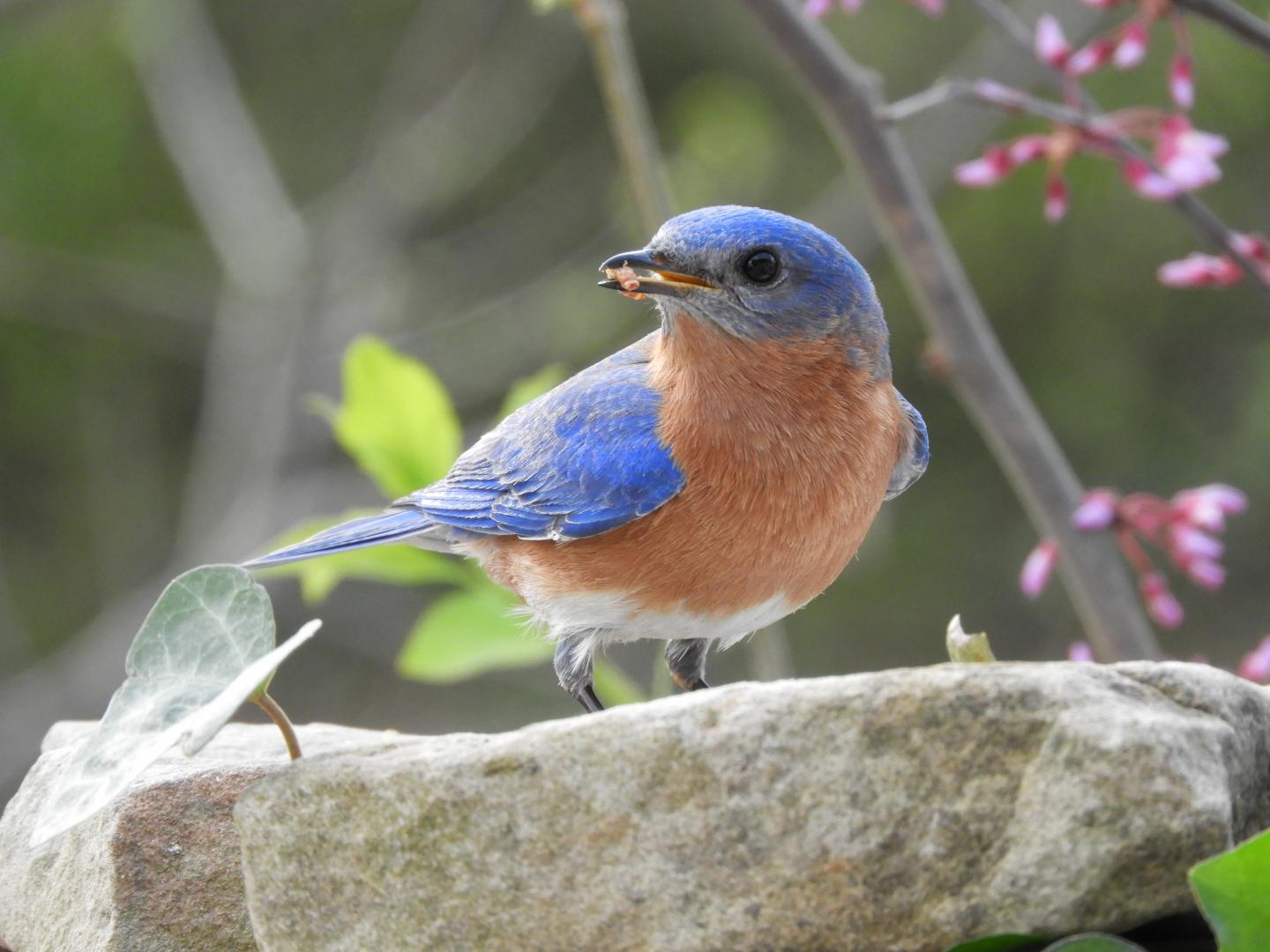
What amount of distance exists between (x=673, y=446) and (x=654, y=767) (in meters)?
1.12

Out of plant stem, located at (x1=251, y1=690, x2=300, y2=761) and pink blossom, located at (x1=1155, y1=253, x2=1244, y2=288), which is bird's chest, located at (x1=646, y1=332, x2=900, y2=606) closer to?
pink blossom, located at (x1=1155, y1=253, x2=1244, y2=288)

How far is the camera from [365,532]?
322 centimetres

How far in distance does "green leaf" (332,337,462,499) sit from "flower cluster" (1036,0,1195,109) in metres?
1.46

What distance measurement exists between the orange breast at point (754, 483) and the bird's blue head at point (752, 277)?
0.04m

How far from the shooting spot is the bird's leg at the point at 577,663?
2.86 m

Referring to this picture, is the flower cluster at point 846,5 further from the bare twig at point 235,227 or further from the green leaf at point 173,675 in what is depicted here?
the bare twig at point 235,227

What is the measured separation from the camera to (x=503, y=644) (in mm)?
3213

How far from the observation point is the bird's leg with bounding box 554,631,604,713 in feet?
9.39

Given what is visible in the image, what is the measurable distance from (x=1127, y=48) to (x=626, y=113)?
1005mm

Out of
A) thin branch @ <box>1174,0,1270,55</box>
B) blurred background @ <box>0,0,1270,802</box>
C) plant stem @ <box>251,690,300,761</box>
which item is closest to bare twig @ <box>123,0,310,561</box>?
blurred background @ <box>0,0,1270,802</box>

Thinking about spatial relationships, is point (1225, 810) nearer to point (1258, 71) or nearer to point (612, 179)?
point (1258, 71)

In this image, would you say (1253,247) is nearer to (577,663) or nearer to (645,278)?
(645,278)

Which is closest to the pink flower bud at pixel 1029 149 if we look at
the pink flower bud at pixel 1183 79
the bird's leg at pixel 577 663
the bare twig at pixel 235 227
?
the pink flower bud at pixel 1183 79

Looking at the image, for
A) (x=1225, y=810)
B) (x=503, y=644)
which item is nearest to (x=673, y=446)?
(x=503, y=644)
